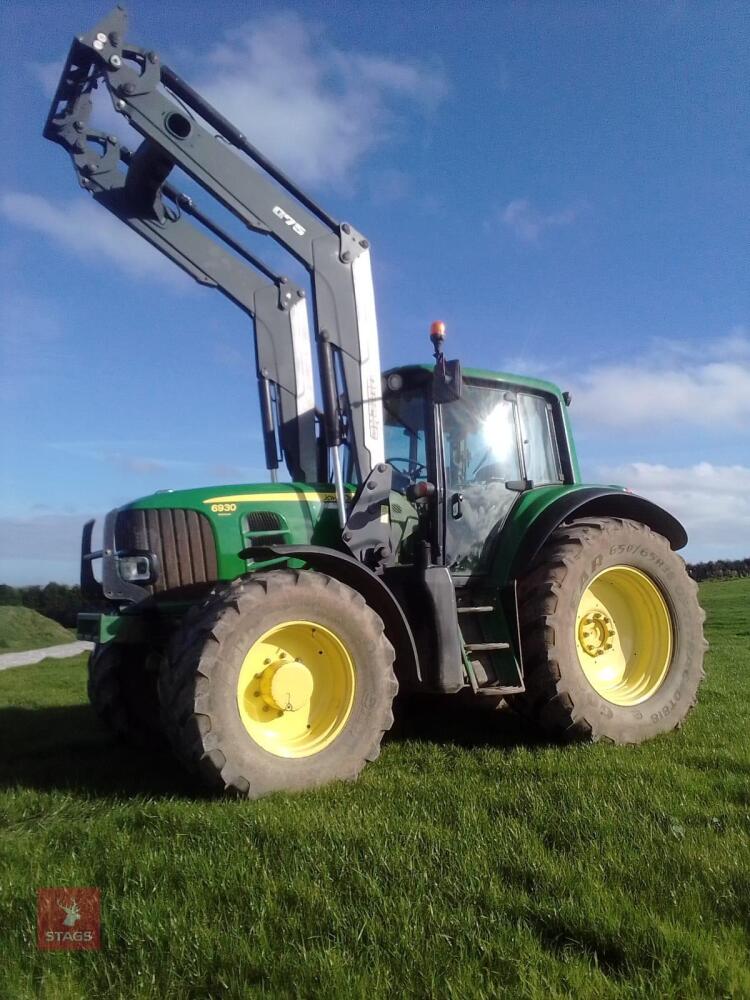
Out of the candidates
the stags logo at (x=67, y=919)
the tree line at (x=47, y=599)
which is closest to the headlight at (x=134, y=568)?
the stags logo at (x=67, y=919)

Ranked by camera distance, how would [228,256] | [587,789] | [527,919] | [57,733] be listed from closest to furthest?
[527,919] < [587,789] < [228,256] < [57,733]

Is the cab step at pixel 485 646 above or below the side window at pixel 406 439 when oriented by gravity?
below

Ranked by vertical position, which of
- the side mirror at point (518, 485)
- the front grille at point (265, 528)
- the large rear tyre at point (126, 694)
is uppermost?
the side mirror at point (518, 485)

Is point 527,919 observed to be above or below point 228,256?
below

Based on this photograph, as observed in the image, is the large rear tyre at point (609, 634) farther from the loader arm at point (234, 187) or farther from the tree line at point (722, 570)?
the tree line at point (722, 570)

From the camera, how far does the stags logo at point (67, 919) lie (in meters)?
2.90

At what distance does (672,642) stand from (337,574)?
271cm

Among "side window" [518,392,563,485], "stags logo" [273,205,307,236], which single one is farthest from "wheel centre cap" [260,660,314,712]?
"stags logo" [273,205,307,236]

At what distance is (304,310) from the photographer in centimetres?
665

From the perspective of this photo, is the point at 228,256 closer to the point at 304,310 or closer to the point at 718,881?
the point at 304,310

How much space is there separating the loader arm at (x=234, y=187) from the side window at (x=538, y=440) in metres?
1.30

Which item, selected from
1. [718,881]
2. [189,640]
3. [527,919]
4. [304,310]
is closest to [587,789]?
[718,881]

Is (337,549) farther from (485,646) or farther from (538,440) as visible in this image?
(538,440)

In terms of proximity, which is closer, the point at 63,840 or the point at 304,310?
Result: the point at 63,840
